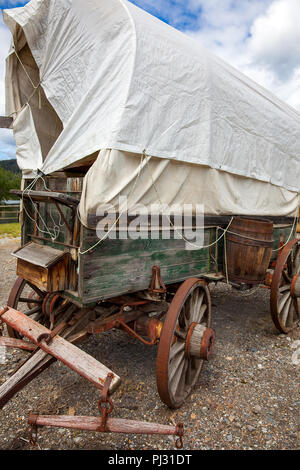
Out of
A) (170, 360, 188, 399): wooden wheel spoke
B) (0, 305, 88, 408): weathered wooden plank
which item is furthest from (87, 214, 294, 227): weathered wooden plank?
(170, 360, 188, 399): wooden wheel spoke

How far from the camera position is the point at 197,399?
2.84 m

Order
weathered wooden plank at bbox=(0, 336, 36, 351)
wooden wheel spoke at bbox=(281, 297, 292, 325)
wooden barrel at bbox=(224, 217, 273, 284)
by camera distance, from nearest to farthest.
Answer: weathered wooden plank at bbox=(0, 336, 36, 351), wooden barrel at bbox=(224, 217, 273, 284), wooden wheel spoke at bbox=(281, 297, 292, 325)

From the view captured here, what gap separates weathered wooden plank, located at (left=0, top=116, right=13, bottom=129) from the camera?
3695mm

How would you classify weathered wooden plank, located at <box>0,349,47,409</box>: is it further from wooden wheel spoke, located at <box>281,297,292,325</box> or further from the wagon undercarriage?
wooden wheel spoke, located at <box>281,297,292,325</box>

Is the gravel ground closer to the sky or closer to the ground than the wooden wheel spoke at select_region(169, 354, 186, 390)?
closer to the ground

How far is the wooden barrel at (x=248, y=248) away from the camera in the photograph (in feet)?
11.4

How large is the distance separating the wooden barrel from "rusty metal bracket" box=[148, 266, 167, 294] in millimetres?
1201

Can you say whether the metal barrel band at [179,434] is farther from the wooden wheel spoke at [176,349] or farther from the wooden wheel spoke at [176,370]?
the wooden wheel spoke at [176,349]

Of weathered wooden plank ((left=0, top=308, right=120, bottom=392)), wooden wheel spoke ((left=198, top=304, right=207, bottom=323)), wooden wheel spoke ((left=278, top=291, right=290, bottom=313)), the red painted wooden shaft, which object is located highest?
weathered wooden plank ((left=0, top=308, right=120, bottom=392))

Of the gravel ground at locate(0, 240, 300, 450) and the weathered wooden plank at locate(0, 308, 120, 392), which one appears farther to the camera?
the gravel ground at locate(0, 240, 300, 450)

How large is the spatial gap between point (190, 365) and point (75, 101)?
9.17 ft
